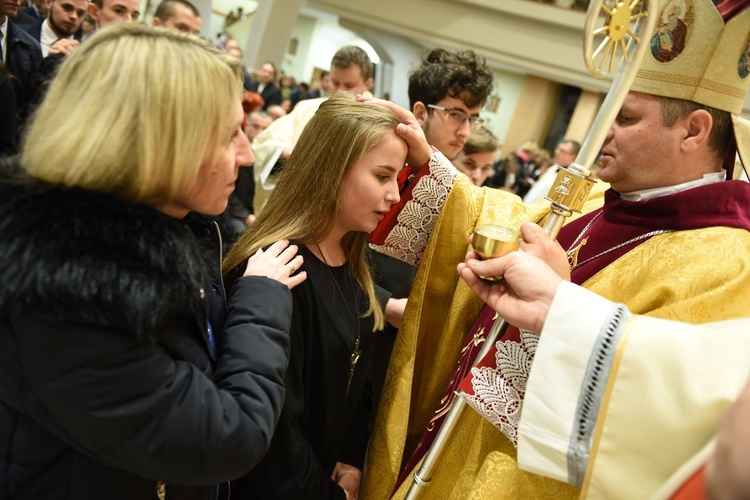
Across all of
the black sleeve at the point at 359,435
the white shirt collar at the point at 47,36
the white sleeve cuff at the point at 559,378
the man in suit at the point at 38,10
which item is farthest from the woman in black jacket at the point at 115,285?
the man in suit at the point at 38,10

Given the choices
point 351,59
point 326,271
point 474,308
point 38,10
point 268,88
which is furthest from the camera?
point 268,88

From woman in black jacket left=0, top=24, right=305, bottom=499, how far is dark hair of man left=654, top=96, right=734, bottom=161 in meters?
1.18

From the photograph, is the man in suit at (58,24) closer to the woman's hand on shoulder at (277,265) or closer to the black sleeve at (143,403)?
the woman's hand on shoulder at (277,265)

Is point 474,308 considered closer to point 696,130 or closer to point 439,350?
point 439,350

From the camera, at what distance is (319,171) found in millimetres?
1793

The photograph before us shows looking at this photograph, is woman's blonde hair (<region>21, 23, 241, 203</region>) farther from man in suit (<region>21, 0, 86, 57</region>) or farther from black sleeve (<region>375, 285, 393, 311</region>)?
man in suit (<region>21, 0, 86, 57</region>)

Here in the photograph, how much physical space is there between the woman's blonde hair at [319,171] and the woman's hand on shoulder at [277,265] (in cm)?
19

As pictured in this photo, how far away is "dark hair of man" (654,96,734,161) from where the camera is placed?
5.40 ft

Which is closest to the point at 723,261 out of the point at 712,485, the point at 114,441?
the point at 712,485

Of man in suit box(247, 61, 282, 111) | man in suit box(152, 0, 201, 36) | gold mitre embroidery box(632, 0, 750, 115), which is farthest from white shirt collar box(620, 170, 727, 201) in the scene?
man in suit box(247, 61, 282, 111)

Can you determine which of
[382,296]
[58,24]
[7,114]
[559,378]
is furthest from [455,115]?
[58,24]

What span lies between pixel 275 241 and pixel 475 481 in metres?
0.85

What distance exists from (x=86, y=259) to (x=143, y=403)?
254 millimetres

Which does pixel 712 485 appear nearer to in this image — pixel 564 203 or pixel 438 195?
pixel 564 203
